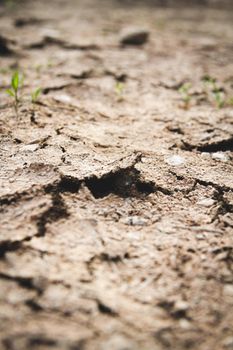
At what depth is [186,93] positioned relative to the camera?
2205 mm

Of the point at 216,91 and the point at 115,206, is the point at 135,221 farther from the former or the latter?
the point at 216,91

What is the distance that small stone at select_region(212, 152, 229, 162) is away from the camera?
1.64m

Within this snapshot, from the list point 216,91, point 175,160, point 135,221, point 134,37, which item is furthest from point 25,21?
point 135,221

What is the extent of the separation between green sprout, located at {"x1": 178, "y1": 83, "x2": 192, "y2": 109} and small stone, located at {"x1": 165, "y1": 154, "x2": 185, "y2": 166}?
1.89 feet

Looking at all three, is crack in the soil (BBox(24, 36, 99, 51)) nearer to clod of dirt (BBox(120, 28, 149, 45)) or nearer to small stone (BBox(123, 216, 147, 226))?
clod of dirt (BBox(120, 28, 149, 45))

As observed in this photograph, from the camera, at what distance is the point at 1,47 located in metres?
2.67

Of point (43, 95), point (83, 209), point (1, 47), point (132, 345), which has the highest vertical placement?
point (1, 47)

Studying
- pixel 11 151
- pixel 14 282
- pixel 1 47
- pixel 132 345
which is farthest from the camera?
pixel 1 47

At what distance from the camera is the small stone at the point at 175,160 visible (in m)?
1.58

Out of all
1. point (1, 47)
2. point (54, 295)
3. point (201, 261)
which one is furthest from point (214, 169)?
point (1, 47)

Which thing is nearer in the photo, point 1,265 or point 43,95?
point 1,265

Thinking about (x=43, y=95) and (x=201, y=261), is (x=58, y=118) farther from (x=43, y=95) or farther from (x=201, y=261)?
(x=201, y=261)

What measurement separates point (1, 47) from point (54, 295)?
238 cm

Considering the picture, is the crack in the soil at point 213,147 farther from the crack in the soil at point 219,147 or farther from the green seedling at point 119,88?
the green seedling at point 119,88
